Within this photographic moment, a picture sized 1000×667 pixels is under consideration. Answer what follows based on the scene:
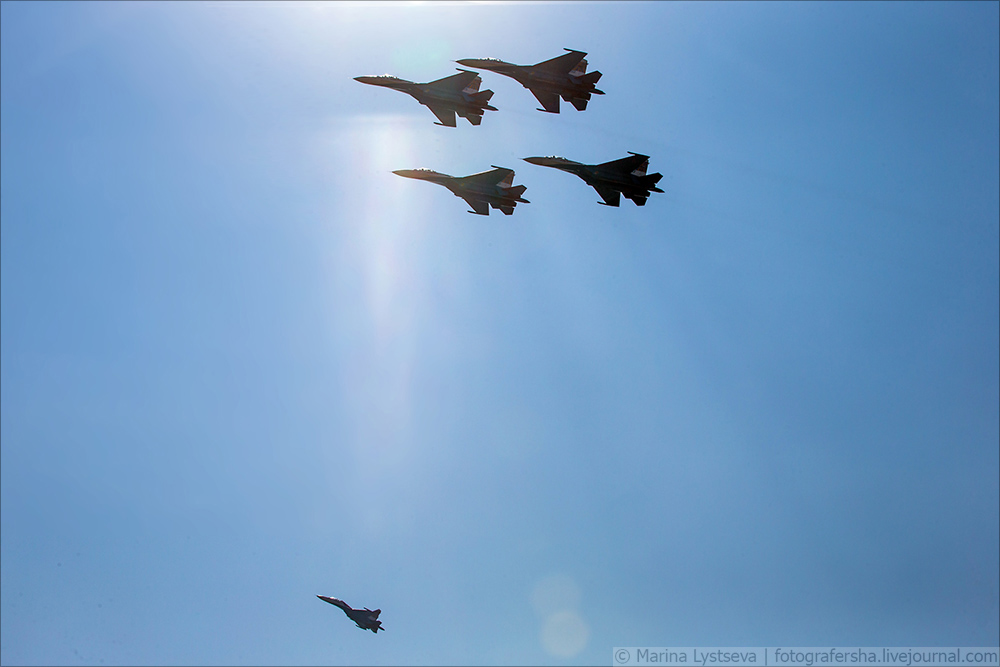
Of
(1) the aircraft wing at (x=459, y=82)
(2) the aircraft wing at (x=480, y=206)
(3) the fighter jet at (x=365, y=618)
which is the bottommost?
(3) the fighter jet at (x=365, y=618)

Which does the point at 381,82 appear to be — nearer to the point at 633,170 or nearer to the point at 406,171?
the point at 406,171

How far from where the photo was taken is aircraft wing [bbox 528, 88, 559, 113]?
185ft

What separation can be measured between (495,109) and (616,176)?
11464 mm

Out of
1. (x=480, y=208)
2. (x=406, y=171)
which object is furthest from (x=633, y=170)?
(x=406, y=171)

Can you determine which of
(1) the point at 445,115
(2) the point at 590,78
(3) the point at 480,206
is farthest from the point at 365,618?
(2) the point at 590,78

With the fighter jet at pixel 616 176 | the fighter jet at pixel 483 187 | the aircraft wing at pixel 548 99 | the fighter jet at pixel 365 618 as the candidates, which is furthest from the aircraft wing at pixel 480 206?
the fighter jet at pixel 365 618

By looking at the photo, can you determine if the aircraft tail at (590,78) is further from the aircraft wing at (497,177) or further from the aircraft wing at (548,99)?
the aircraft wing at (497,177)

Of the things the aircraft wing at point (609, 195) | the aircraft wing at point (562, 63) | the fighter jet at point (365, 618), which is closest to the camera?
the aircraft wing at point (562, 63)

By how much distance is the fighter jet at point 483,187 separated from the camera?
56.0 metres

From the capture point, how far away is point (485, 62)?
56.0 meters

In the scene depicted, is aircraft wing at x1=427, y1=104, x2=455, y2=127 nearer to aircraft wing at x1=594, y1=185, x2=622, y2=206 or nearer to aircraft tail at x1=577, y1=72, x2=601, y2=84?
aircraft tail at x1=577, y1=72, x2=601, y2=84

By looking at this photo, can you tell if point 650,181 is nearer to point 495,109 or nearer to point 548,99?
point 548,99

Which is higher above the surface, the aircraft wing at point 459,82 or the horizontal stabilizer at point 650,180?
the aircraft wing at point 459,82

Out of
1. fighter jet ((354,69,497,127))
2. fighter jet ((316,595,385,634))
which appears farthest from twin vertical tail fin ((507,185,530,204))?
fighter jet ((316,595,385,634))
